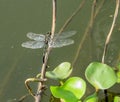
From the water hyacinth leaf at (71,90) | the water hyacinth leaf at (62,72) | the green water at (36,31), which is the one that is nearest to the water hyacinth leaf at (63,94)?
the water hyacinth leaf at (71,90)

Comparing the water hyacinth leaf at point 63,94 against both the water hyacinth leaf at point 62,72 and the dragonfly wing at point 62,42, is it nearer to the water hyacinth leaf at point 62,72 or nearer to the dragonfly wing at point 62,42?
the water hyacinth leaf at point 62,72

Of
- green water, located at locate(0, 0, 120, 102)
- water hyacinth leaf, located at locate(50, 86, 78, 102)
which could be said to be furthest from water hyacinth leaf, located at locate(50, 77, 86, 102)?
green water, located at locate(0, 0, 120, 102)

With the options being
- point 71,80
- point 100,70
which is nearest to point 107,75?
point 100,70

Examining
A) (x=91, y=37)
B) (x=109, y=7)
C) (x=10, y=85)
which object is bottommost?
(x=10, y=85)

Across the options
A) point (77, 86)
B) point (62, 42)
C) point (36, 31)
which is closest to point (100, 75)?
point (77, 86)

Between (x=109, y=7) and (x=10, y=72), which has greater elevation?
(x=109, y=7)

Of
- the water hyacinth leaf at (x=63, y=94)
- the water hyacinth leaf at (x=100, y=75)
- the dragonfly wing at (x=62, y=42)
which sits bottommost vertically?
the water hyacinth leaf at (x=63, y=94)

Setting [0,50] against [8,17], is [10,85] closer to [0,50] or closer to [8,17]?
[0,50]
